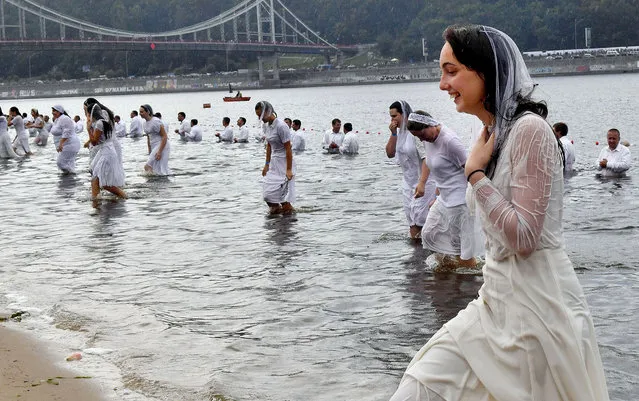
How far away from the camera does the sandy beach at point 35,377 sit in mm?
5523

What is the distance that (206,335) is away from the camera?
7039mm

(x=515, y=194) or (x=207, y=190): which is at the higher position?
(x=515, y=194)

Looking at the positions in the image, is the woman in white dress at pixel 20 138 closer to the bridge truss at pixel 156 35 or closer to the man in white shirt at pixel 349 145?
the man in white shirt at pixel 349 145

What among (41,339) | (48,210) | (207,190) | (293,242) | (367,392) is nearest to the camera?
(367,392)

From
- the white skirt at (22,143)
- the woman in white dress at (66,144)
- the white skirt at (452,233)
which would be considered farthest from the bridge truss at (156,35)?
the white skirt at (452,233)

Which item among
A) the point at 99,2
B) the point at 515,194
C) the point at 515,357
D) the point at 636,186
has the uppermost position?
the point at 99,2

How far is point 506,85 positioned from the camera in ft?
9.59

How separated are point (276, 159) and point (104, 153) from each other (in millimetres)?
3553

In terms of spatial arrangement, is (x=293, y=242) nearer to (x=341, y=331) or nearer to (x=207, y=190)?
(x=341, y=331)

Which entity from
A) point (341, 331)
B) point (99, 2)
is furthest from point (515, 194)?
point (99, 2)

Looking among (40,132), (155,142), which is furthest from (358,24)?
(155,142)

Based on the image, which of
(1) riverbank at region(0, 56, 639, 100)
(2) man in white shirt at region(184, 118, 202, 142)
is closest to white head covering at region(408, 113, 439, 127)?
(2) man in white shirt at region(184, 118, 202, 142)

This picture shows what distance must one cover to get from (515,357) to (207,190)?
14.5m

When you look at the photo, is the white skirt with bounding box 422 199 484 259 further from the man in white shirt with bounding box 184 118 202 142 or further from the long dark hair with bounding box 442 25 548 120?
the man in white shirt with bounding box 184 118 202 142
